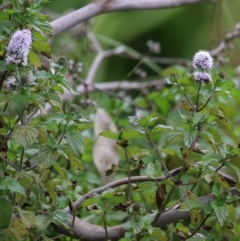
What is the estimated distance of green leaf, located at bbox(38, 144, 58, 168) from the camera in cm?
89

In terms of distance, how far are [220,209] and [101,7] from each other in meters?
0.55

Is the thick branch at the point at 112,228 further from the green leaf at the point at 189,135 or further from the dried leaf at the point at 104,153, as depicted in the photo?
the dried leaf at the point at 104,153

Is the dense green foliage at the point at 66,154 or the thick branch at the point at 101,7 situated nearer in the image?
the dense green foliage at the point at 66,154

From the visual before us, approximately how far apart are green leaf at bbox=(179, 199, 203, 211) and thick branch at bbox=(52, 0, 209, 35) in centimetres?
48

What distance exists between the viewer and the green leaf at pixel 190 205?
95cm

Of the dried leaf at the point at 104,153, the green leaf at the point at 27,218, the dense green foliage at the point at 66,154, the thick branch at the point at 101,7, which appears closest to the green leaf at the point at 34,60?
the dense green foliage at the point at 66,154

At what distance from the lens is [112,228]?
1037mm

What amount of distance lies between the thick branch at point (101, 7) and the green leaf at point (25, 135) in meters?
0.45

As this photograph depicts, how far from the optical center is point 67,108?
3.09 ft

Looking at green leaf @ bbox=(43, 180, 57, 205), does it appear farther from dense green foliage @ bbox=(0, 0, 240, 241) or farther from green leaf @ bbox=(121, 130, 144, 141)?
green leaf @ bbox=(121, 130, 144, 141)

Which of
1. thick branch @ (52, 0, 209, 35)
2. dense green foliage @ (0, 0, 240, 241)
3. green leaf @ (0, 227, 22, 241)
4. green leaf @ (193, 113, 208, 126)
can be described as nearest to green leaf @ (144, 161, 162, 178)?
dense green foliage @ (0, 0, 240, 241)

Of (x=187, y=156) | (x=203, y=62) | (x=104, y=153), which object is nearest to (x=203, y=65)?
(x=203, y=62)

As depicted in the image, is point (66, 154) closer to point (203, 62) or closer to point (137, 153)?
point (137, 153)

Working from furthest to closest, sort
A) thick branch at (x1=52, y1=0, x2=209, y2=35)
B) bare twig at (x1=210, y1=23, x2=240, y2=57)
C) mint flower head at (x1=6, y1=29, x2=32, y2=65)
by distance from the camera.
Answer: bare twig at (x1=210, y1=23, x2=240, y2=57) < thick branch at (x1=52, y1=0, x2=209, y2=35) < mint flower head at (x1=6, y1=29, x2=32, y2=65)
